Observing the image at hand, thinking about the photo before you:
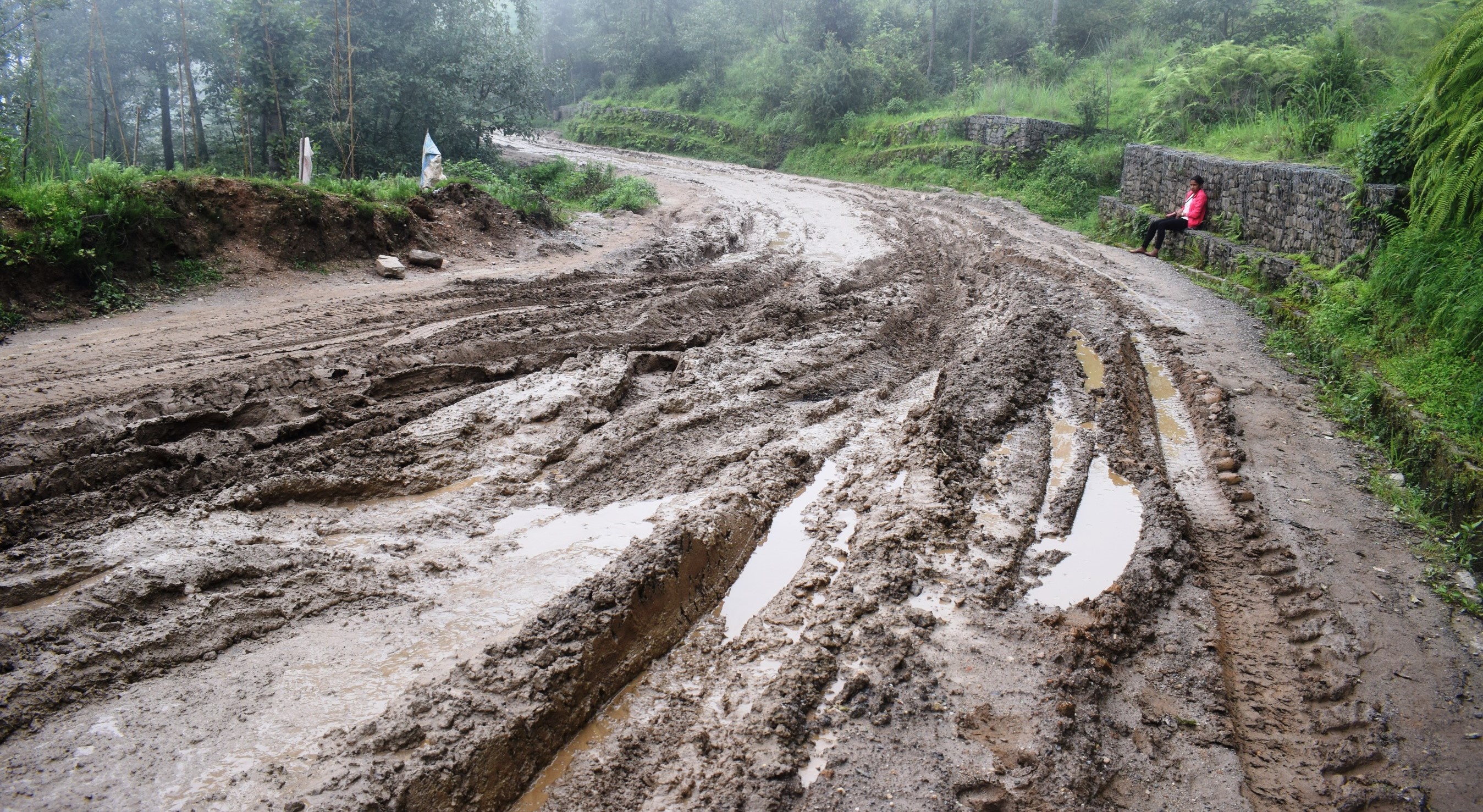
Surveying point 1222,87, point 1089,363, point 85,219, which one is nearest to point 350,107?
point 85,219

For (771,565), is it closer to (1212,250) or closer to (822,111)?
(1212,250)

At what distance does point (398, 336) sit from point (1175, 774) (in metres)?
7.39

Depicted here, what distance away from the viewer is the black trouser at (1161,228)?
1298cm

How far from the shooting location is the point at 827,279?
10898 mm

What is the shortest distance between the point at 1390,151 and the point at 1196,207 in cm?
396

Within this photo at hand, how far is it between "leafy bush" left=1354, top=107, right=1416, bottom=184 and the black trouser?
3.46m

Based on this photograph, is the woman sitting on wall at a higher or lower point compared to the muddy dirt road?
higher

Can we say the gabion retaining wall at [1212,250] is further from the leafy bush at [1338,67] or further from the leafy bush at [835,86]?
the leafy bush at [835,86]

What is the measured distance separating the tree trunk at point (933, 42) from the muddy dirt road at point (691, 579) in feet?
77.6

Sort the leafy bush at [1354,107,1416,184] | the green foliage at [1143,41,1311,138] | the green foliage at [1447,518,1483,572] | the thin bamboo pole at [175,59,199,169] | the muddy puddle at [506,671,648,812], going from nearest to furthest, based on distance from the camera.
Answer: the muddy puddle at [506,671,648,812]
the green foliage at [1447,518,1483,572]
the leafy bush at [1354,107,1416,184]
the green foliage at [1143,41,1311,138]
the thin bamboo pole at [175,59,199,169]

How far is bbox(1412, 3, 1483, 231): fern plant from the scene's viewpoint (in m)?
7.49

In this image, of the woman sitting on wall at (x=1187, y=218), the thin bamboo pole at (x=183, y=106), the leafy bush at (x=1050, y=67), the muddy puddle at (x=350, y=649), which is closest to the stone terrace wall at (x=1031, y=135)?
the leafy bush at (x=1050, y=67)

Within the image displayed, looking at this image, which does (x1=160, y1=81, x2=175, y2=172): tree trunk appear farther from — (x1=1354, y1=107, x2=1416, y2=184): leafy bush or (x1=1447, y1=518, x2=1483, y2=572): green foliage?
(x1=1447, y1=518, x2=1483, y2=572): green foliage

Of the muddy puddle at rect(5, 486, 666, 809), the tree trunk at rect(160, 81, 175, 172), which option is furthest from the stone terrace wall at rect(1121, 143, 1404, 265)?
the tree trunk at rect(160, 81, 175, 172)
